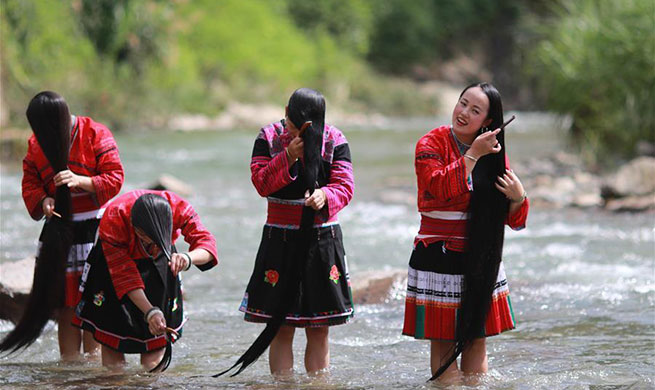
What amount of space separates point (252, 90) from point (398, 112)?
10.6m

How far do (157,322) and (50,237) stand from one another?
2.83 ft

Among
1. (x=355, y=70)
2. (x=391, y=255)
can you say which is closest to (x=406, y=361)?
(x=391, y=255)

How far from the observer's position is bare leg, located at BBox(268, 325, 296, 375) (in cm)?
429

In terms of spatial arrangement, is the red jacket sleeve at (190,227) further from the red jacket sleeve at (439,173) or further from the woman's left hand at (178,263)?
the red jacket sleeve at (439,173)

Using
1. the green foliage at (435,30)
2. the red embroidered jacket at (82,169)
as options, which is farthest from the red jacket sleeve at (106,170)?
the green foliage at (435,30)

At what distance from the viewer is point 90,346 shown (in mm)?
4809

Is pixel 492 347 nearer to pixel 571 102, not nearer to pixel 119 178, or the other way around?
pixel 119 178

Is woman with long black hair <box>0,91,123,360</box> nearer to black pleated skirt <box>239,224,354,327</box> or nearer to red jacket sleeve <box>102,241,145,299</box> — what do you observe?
red jacket sleeve <box>102,241,145,299</box>

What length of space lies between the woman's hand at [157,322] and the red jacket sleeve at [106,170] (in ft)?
2.70

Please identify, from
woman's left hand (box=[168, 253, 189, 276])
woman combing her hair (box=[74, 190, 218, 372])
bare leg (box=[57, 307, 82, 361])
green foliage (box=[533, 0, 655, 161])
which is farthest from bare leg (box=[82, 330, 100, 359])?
green foliage (box=[533, 0, 655, 161])

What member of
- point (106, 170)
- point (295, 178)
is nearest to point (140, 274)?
point (106, 170)

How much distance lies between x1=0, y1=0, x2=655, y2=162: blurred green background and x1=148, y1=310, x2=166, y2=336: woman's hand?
10.6 metres

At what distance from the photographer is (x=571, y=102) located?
1459cm

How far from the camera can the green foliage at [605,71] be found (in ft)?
43.6
